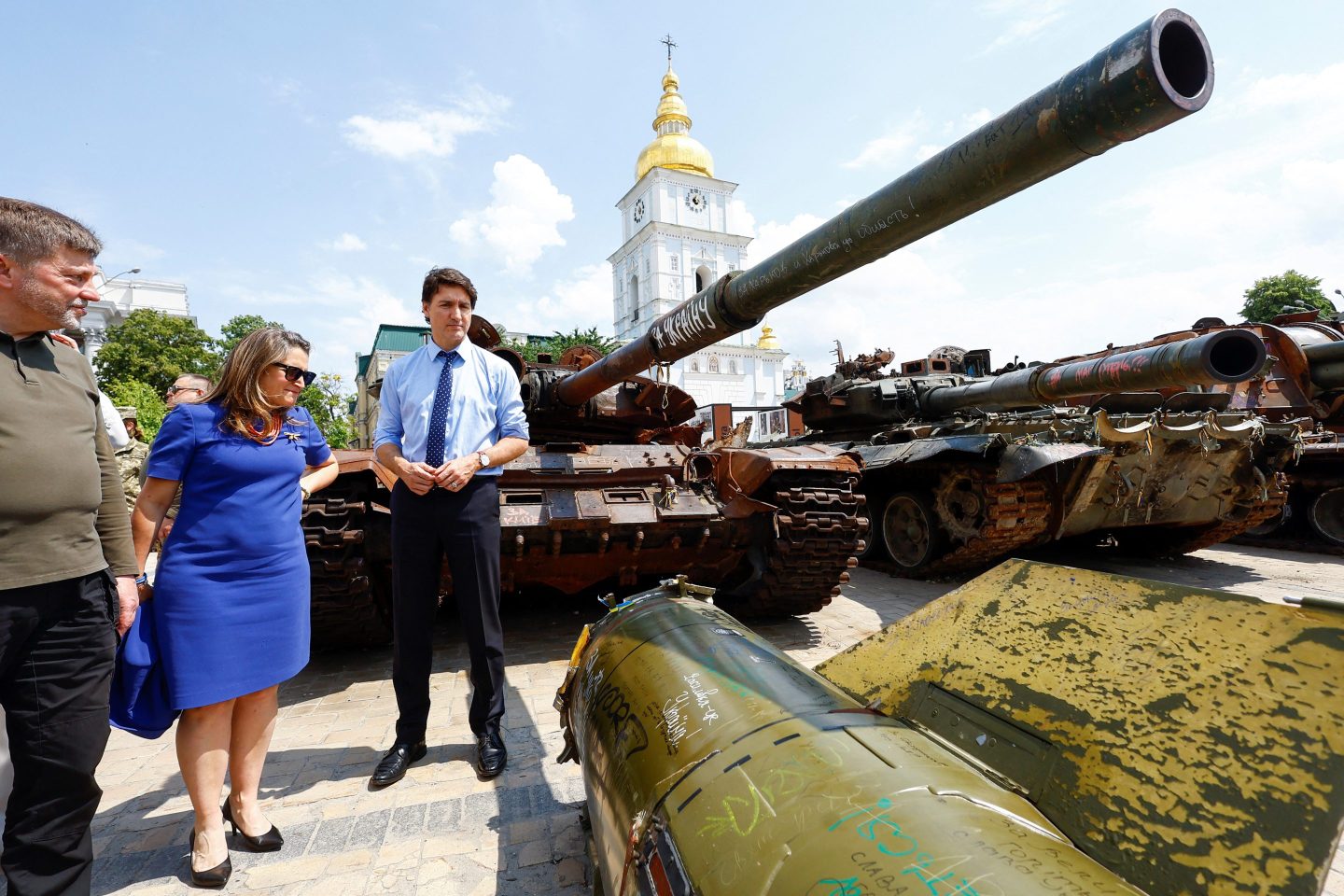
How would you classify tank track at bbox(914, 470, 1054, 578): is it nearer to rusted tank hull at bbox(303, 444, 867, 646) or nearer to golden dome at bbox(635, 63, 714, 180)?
rusted tank hull at bbox(303, 444, 867, 646)

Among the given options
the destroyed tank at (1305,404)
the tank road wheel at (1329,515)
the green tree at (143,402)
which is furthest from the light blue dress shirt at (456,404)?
the green tree at (143,402)

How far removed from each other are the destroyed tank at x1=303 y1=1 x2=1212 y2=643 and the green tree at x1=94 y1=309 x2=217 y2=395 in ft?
106

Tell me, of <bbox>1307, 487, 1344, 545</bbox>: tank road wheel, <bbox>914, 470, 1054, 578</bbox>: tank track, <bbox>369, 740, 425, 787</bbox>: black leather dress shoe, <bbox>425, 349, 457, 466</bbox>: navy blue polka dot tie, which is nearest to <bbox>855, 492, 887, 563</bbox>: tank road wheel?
<bbox>914, 470, 1054, 578</bbox>: tank track

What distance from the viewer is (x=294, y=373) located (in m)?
2.56

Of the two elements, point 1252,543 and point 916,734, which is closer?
point 916,734

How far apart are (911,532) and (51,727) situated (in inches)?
319

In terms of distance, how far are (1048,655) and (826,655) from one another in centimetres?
338

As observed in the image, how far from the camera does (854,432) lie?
984cm

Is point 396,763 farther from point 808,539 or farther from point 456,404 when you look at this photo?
point 808,539

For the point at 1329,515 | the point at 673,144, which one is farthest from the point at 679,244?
the point at 1329,515

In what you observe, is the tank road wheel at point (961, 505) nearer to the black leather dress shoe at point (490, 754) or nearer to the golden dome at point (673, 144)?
the black leather dress shoe at point (490, 754)

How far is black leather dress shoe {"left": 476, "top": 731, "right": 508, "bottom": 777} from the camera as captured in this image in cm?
310

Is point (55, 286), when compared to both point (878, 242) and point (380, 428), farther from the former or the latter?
point (878, 242)

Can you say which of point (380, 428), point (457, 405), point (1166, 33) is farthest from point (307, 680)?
point (1166, 33)
